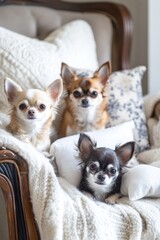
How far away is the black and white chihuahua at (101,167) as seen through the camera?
1.49 meters

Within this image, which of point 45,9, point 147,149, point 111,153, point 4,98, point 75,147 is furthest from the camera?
point 45,9

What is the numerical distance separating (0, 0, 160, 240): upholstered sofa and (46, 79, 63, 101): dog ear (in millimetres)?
171

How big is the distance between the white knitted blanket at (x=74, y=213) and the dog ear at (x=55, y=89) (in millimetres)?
256

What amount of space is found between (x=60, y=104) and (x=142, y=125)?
0.40m

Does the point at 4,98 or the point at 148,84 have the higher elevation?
the point at 4,98

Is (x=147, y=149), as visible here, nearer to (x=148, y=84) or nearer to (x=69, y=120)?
(x=69, y=120)

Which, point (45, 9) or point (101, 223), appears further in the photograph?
point (45, 9)

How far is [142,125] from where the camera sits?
6.63 feet

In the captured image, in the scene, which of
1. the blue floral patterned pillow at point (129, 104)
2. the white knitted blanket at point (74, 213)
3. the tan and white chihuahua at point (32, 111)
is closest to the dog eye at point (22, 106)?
the tan and white chihuahua at point (32, 111)

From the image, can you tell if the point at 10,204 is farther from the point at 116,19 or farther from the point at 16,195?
the point at 116,19

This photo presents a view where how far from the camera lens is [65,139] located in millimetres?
1660

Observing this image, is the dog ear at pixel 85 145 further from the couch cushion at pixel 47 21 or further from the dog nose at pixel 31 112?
the couch cushion at pixel 47 21

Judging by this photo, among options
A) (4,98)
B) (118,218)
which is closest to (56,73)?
(4,98)

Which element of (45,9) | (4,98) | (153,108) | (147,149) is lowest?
(147,149)
